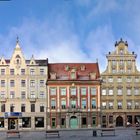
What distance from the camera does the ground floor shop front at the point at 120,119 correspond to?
58500 millimetres

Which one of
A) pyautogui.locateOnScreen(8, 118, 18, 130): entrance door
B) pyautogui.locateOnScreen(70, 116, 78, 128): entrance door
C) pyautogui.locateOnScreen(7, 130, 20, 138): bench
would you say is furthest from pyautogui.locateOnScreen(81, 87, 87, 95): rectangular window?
pyautogui.locateOnScreen(7, 130, 20, 138): bench

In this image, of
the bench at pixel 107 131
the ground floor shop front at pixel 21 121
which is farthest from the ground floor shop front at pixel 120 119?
the bench at pixel 107 131

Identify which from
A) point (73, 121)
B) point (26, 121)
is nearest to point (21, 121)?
point (26, 121)

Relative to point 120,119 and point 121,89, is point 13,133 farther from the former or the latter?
point 121,89

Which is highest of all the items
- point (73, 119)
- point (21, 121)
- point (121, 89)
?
point (121, 89)

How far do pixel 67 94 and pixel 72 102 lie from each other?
1.47 metres

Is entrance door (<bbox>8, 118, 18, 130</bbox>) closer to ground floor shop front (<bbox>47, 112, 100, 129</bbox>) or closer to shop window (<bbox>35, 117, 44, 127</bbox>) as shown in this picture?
shop window (<bbox>35, 117, 44, 127</bbox>)

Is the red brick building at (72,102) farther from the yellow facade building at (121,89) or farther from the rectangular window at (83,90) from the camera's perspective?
the yellow facade building at (121,89)

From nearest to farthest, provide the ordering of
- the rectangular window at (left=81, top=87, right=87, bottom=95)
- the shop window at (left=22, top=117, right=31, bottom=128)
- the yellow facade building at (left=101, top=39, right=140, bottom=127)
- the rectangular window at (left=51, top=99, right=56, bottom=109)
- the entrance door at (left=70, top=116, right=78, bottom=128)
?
1. the shop window at (left=22, top=117, right=31, bottom=128)
2. the entrance door at (left=70, top=116, right=78, bottom=128)
3. the rectangular window at (left=51, top=99, right=56, bottom=109)
4. the rectangular window at (left=81, top=87, right=87, bottom=95)
5. the yellow facade building at (left=101, top=39, right=140, bottom=127)

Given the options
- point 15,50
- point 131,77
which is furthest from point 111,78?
point 15,50

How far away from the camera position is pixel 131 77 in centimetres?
5938

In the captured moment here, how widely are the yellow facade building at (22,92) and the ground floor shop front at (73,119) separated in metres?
1.39

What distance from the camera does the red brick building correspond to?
189 ft

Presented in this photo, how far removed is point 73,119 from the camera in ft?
190
